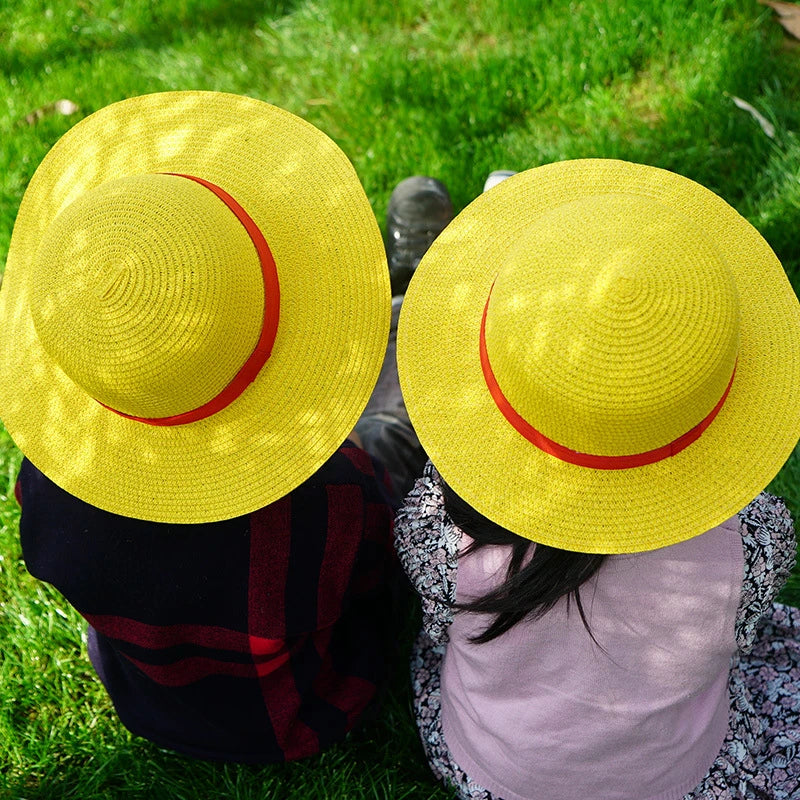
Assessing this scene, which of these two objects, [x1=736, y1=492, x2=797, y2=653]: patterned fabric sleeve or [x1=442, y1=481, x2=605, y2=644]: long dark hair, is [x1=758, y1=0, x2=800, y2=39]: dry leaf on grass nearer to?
[x1=736, y1=492, x2=797, y2=653]: patterned fabric sleeve

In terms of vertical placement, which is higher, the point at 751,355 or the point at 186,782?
the point at 751,355

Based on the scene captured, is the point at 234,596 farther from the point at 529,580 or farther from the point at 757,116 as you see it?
the point at 757,116

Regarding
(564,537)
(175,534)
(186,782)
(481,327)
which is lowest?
(186,782)

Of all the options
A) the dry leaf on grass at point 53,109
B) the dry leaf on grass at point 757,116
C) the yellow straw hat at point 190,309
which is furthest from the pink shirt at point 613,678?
the dry leaf on grass at point 53,109

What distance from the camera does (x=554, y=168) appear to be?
188 cm

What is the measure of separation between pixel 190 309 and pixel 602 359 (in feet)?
2.41

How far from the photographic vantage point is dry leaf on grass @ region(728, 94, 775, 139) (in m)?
3.37

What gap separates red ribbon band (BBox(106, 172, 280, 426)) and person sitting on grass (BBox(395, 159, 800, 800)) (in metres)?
0.27

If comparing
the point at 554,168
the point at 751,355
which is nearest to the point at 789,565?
the point at 751,355

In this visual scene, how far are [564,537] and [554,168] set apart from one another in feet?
2.65

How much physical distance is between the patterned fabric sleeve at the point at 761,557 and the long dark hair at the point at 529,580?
1.11 ft

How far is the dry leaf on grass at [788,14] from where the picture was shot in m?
3.57

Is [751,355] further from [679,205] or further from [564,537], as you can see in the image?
[564,537]

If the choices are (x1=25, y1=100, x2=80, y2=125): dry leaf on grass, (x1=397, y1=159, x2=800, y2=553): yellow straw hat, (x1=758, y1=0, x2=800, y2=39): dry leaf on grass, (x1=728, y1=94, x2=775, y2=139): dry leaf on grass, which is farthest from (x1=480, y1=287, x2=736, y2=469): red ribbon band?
(x1=25, y1=100, x2=80, y2=125): dry leaf on grass
